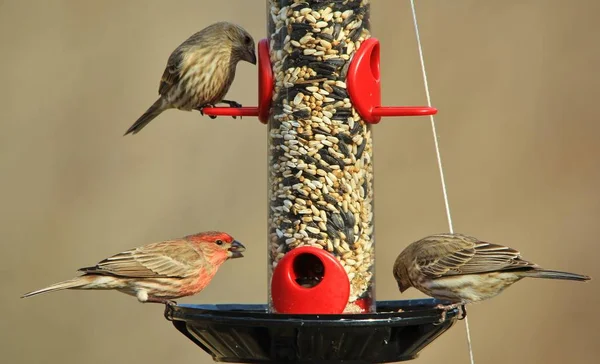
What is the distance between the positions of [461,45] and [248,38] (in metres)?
4.84

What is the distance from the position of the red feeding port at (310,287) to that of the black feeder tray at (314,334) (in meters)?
0.54

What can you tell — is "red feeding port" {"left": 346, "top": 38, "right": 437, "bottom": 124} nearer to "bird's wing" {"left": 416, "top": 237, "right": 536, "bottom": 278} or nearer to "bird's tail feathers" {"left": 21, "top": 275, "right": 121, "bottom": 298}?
"bird's wing" {"left": 416, "top": 237, "right": 536, "bottom": 278}

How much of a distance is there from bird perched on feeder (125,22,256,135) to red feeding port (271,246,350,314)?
2351 mm

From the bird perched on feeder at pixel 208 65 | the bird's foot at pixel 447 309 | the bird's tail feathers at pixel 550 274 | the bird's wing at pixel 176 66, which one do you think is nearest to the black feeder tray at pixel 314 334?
the bird's foot at pixel 447 309

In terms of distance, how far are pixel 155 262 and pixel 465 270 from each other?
222cm

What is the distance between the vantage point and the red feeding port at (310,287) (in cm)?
789

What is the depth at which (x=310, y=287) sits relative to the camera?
26.2 feet

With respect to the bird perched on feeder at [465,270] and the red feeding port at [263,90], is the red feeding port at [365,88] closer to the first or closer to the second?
the red feeding port at [263,90]

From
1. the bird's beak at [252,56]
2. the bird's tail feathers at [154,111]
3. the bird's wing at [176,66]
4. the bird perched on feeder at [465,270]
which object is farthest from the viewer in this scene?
the bird's tail feathers at [154,111]

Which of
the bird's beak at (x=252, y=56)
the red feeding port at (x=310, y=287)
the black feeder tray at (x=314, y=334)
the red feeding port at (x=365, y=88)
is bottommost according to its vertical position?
the black feeder tray at (x=314, y=334)

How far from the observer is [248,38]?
10.4 meters

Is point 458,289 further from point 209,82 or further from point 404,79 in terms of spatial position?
point 404,79

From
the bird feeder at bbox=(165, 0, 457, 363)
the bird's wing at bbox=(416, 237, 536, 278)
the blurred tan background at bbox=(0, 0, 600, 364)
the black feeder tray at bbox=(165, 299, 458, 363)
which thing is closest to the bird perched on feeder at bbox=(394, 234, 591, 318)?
the bird's wing at bbox=(416, 237, 536, 278)

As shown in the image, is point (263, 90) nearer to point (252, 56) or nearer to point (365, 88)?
point (365, 88)
